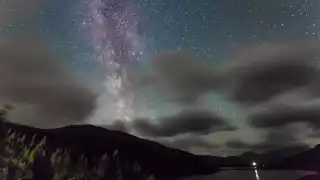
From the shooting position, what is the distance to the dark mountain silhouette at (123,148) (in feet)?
15.6

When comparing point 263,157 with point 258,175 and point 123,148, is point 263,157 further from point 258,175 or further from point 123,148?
point 123,148

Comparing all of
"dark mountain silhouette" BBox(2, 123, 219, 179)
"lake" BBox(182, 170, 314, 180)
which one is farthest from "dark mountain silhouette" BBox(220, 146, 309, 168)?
"dark mountain silhouette" BBox(2, 123, 219, 179)

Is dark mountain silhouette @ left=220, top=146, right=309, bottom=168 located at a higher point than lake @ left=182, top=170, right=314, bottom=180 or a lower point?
higher

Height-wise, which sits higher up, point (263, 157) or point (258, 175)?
point (263, 157)

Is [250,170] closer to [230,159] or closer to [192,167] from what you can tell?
[230,159]

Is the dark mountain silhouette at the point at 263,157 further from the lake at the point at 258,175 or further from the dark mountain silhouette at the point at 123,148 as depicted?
the dark mountain silhouette at the point at 123,148

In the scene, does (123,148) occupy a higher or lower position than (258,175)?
higher

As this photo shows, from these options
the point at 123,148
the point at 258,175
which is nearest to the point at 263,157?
the point at 258,175

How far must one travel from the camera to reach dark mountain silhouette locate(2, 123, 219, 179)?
474 centimetres

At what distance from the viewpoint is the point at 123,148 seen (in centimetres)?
483

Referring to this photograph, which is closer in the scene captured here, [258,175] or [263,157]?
[258,175]

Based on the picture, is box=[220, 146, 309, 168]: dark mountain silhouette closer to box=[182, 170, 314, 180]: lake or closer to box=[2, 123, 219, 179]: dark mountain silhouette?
box=[182, 170, 314, 180]: lake

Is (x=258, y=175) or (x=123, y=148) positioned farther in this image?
(x=123, y=148)

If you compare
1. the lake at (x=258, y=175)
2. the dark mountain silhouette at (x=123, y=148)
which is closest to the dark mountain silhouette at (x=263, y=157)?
the lake at (x=258, y=175)
